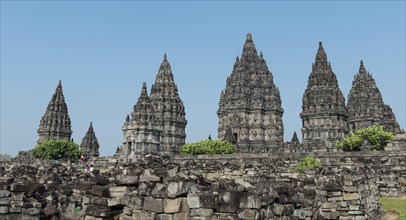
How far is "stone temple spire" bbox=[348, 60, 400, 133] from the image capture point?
71688 mm

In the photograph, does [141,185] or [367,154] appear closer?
[141,185]

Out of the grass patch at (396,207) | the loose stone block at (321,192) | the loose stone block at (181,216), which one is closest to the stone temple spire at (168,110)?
the grass patch at (396,207)

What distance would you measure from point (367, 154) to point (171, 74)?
45735mm

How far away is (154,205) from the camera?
7.24 metres

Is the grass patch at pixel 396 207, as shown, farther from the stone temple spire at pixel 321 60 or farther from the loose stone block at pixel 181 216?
the stone temple spire at pixel 321 60

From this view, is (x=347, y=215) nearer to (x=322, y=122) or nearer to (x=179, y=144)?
(x=322, y=122)

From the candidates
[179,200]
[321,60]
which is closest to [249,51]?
[321,60]

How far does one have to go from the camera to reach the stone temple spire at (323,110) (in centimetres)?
6494

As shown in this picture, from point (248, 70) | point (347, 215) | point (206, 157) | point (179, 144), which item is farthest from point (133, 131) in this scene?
point (347, 215)

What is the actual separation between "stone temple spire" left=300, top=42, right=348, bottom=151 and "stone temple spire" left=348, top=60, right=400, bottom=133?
6.77 m

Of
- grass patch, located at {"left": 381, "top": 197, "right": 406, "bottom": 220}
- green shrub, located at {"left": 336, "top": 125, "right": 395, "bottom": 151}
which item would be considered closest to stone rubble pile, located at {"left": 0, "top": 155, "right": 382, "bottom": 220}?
grass patch, located at {"left": 381, "top": 197, "right": 406, "bottom": 220}

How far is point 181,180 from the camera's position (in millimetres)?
7258

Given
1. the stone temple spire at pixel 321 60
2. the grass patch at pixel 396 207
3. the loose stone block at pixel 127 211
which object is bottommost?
the grass patch at pixel 396 207

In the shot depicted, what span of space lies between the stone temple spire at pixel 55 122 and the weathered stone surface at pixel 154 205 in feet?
255
